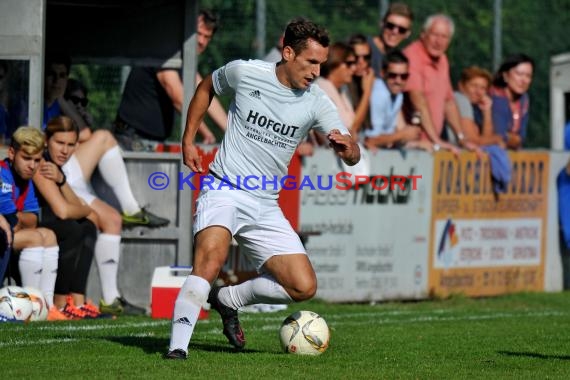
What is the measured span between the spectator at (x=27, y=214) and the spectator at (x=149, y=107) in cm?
190

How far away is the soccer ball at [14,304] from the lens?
1065 cm

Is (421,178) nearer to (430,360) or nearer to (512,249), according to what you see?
(512,249)

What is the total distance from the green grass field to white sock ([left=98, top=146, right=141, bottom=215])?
138 centimetres

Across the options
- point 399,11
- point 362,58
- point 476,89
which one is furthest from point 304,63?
point 476,89

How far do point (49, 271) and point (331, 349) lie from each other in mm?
3134

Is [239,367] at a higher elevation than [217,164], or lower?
lower

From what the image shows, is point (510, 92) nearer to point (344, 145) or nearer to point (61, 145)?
point (61, 145)

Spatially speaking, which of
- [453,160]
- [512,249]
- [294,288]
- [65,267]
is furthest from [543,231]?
[294,288]

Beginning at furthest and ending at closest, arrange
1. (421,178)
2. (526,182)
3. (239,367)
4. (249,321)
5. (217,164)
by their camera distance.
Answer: (526,182) → (421,178) → (249,321) → (217,164) → (239,367)

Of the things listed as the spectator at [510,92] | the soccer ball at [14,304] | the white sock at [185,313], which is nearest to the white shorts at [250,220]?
the white sock at [185,313]

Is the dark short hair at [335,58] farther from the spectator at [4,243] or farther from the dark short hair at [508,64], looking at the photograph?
the spectator at [4,243]

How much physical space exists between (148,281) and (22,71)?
242 centimetres

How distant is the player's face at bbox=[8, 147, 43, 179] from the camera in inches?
437

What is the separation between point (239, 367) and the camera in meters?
8.04
